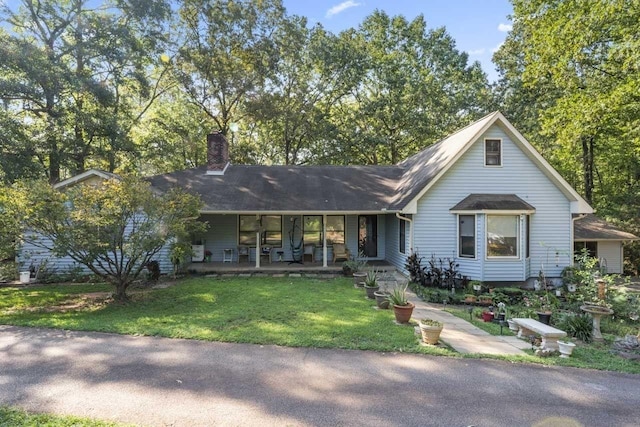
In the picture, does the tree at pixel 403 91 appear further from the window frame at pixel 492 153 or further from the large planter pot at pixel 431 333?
the large planter pot at pixel 431 333

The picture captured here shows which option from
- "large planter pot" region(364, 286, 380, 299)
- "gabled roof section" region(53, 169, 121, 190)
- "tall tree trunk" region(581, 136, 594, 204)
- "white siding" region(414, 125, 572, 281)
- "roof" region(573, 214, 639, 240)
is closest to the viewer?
"large planter pot" region(364, 286, 380, 299)

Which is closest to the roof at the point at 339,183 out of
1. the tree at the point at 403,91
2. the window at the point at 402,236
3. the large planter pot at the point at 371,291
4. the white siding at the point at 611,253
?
the window at the point at 402,236

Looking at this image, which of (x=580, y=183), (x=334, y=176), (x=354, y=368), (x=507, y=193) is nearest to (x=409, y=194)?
(x=507, y=193)

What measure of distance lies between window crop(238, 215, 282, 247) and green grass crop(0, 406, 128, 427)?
11.3 m

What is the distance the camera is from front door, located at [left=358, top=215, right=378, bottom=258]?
15.4 metres

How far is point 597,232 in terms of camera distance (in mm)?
15578

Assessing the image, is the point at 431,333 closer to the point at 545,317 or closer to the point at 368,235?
the point at 545,317

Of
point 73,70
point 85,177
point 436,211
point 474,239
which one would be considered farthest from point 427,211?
point 73,70

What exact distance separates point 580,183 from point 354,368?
29.4m

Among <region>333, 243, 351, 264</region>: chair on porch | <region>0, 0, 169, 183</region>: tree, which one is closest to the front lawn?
<region>333, 243, 351, 264</region>: chair on porch

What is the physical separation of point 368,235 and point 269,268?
4.91 metres

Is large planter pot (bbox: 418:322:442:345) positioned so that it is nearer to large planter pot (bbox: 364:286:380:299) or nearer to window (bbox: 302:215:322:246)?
large planter pot (bbox: 364:286:380:299)

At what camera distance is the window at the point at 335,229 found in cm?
1517

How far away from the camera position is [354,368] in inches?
201
